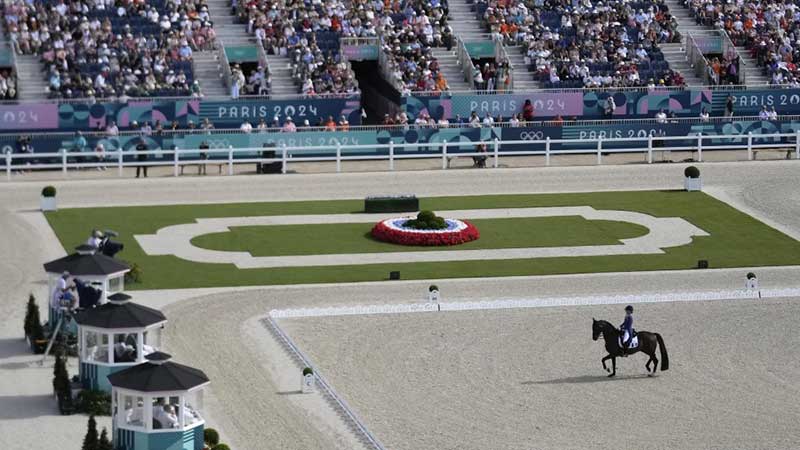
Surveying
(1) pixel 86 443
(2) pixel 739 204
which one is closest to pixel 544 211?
(2) pixel 739 204

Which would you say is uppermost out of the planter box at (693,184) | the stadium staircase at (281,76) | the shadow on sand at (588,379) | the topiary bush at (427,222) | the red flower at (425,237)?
the stadium staircase at (281,76)

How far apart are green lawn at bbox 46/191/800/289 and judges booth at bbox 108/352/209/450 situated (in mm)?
13232

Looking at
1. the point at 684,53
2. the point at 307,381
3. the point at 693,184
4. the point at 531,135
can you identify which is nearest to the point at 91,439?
the point at 307,381

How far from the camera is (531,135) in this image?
213 ft

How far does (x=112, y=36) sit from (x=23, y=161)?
8428mm

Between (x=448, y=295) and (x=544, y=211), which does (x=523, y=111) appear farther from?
(x=448, y=295)

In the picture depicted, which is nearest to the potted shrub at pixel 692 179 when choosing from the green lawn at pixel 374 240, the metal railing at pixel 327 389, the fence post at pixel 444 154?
the green lawn at pixel 374 240

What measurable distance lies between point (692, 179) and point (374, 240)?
1275cm

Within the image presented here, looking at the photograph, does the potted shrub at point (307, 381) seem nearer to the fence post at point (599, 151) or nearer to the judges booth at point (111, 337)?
the judges booth at point (111, 337)

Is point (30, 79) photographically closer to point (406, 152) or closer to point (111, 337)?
point (406, 152)

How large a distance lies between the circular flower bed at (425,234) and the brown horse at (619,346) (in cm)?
1404

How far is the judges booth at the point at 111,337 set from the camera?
1300 inches

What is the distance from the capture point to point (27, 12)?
66688 millimetres

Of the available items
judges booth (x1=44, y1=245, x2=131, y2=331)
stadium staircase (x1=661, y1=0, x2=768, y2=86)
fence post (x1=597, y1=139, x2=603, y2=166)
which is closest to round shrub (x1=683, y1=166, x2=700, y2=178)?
fence post (x1=597, y1=139, x2=603, y2=166)
